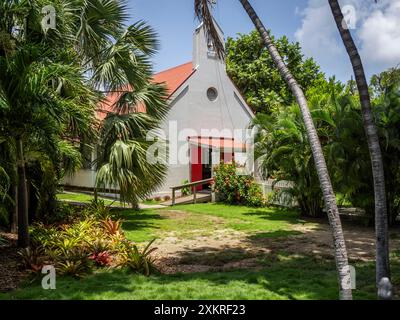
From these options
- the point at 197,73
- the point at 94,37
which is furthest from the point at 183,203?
the point at 94,37

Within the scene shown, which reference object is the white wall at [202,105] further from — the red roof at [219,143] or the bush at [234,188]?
the bush at [234,188]

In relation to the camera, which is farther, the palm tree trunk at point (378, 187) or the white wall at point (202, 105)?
the white wall at point (202, 105)

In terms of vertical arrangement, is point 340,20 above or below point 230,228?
above

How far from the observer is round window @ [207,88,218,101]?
74.8 ft

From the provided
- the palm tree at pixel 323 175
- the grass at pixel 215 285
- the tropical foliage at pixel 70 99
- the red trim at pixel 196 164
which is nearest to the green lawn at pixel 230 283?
the grass at pixel 215 285

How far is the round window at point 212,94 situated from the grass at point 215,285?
16122 millimetres

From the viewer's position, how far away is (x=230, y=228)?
489 inches

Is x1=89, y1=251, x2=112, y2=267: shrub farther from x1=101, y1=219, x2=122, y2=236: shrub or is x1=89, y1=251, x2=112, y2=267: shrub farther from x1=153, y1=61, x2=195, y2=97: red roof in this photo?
x1=153, y1=61, x2=195, y2=97: red roof

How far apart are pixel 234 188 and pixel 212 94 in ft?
21.1

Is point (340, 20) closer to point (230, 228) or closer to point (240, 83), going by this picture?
point (230, 228)

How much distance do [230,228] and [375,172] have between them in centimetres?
727

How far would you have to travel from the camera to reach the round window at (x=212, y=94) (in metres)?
22.8

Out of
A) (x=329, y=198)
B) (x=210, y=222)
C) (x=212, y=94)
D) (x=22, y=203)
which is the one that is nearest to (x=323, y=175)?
(x=329, y=198)

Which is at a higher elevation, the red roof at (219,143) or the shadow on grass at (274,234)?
the red roof at (219,143)
